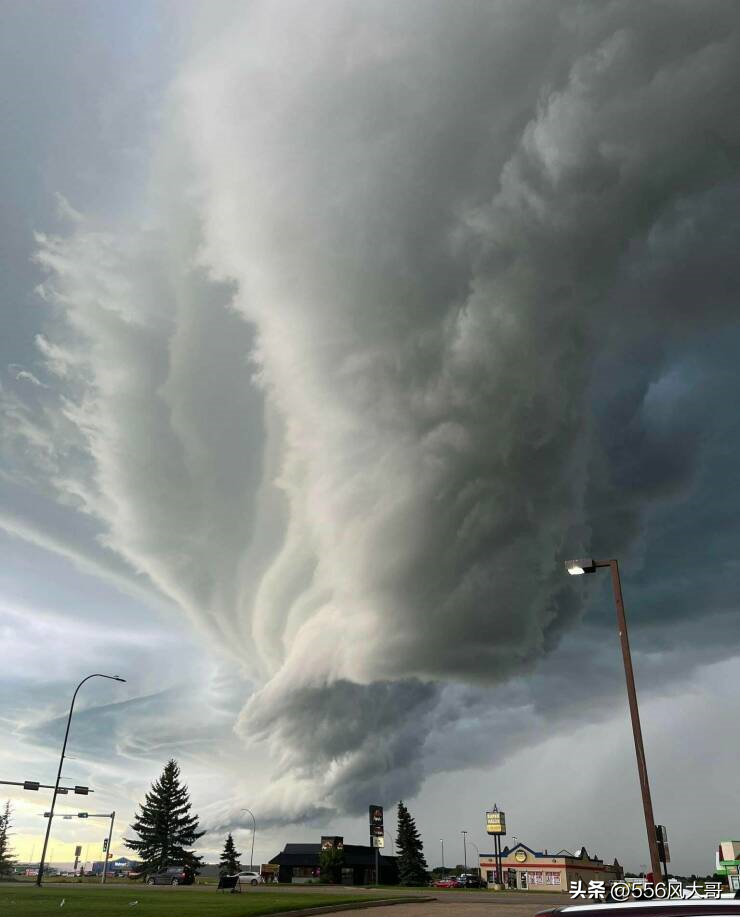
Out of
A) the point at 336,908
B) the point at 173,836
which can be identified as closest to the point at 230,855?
the point at 173,836

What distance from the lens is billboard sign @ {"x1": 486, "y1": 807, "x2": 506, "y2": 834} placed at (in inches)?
4045

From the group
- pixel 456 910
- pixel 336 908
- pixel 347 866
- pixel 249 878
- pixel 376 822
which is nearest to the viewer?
pixel 336 908

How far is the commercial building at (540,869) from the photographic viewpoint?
364 ft

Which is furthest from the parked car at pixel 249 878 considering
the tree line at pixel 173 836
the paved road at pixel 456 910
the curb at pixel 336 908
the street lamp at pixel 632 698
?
the street lamp at pixel 632 698

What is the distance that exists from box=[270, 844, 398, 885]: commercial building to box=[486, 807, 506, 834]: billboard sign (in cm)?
1896

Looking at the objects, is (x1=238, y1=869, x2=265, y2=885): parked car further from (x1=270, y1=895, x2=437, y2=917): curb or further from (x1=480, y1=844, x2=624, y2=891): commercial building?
(x1=270, y1=895, x2=437, y2=917): curb

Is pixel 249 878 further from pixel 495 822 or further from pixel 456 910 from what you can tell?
pixel 456 910

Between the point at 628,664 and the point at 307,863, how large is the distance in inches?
4891

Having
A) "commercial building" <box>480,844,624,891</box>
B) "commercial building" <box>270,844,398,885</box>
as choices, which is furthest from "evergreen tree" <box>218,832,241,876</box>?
"commercial building" <box>480,844,624,891</box>

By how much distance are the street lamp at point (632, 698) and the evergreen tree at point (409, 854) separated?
105m

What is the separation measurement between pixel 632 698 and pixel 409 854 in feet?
348

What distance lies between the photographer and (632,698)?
15258 millimetres

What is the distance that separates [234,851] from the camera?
120 m

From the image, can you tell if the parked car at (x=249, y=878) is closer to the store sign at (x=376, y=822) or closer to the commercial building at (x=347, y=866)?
the commercial building at (x=347, y=866)
